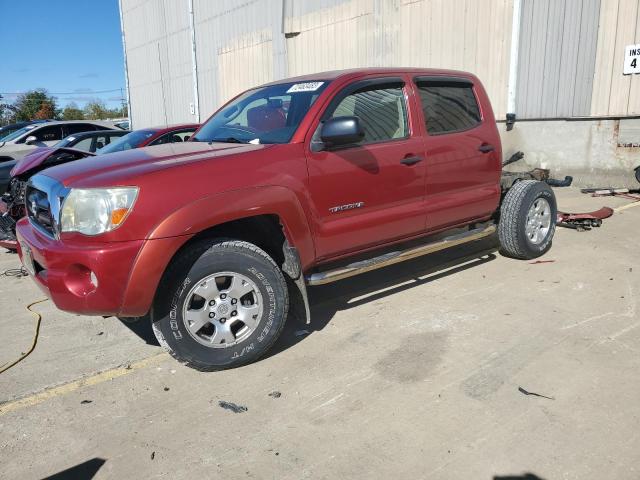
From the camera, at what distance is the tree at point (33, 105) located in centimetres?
6856

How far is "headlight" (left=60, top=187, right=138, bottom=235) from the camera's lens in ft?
Result: 9.71

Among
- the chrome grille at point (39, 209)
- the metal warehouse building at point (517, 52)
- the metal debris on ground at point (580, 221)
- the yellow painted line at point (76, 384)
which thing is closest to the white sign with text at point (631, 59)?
the metal warehouse building at point (517, 52)

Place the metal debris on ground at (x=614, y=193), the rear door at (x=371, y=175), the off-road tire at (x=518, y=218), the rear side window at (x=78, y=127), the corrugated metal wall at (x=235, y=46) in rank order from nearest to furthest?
the rear door at (x=371, y=175) → the off-road tire at (x=518, y=218) → the metal debris on ground at (x=614, y=193) → the rear side window at (x=78, y=127) → the corrugated metal wall at (x=235, y=46)

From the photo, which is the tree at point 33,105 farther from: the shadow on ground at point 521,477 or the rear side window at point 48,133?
the shadow on ground at point 521,477

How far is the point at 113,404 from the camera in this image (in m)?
3.10

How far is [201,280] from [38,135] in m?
11.0

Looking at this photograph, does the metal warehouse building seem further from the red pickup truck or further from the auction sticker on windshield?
the auction sticker on windshield

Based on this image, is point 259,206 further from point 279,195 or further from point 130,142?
point 130,142

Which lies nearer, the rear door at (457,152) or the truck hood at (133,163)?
the truck hood at (133,163)

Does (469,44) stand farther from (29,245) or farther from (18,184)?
(29,245)

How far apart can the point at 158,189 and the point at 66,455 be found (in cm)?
147

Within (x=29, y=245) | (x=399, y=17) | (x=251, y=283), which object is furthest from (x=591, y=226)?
(x=399, y=17)

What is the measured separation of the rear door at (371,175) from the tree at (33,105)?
75003mm

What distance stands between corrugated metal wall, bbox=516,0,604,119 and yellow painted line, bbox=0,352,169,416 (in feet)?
30.4
